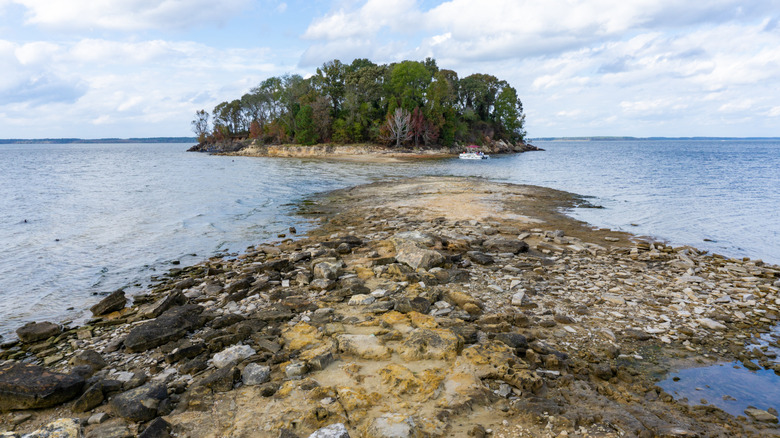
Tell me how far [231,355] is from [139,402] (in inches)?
48.9

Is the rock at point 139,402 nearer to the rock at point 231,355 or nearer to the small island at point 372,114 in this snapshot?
the rock at point 231,355

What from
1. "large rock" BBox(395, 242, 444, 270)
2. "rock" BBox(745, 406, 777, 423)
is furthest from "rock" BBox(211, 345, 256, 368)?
"rock" BBox(745, 406, 777, 423)

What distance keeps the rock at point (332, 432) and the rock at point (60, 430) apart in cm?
245

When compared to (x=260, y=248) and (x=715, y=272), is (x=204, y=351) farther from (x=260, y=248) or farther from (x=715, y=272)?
(x=715, y=272)

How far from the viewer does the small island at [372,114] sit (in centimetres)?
7712

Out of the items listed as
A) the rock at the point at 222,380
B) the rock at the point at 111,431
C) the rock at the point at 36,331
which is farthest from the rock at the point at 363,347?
the rock at the point at 36,331

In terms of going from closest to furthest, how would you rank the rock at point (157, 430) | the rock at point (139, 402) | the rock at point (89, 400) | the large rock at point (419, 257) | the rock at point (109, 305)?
1. the rock at point (157, 430)
2. the rock at point (139, 402)
3. the rock at point (89, 400)
4. the rock at point (109, 305)
5. the large rock at point (419, 257)

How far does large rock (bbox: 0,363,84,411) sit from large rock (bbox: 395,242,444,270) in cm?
645

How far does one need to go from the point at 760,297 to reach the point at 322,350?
28.9ft

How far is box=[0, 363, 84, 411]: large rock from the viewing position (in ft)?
15.0

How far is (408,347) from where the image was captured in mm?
5453

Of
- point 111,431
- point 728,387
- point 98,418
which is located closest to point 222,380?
point 111,431

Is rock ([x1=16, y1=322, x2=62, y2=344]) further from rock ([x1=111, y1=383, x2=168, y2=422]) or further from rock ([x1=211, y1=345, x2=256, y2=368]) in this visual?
rock ([x1=211, y1=345, x2=256, y2=368])

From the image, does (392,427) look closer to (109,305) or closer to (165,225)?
(109,305)
